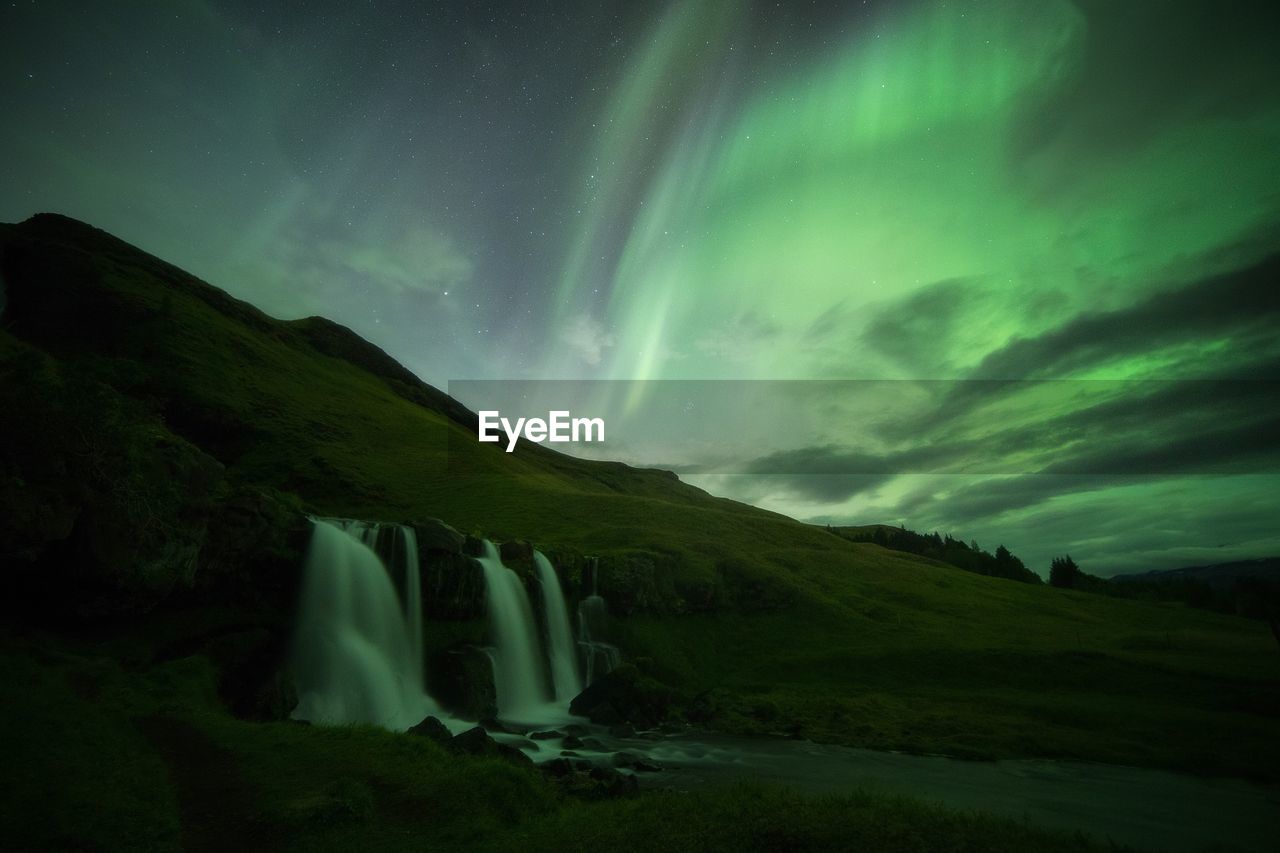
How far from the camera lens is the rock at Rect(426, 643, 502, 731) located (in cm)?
3809

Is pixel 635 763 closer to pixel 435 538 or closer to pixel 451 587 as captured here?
pixel 451 587

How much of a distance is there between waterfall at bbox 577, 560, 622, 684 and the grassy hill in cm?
227

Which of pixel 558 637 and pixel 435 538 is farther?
pixel 558 637

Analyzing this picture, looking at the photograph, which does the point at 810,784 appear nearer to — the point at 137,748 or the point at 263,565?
the point at 137,748

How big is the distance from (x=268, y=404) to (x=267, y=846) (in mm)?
95805

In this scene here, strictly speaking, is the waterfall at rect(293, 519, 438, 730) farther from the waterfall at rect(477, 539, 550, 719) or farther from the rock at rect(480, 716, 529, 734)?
the waterfall at rect(477, 539, 550, 719)

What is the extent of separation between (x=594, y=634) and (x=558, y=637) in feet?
17.5

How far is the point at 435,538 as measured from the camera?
46.5 meters

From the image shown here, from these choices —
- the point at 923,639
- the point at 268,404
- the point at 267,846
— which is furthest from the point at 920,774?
the point at 268,404

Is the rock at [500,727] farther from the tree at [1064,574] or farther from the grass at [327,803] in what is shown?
the tree at [1064,574]

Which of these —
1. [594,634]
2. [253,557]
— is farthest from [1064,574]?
[253,557]

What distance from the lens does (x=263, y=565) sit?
35969 millimetres

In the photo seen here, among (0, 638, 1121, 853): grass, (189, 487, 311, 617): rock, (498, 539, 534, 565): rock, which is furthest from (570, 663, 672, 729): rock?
(0, 638, 1121, 853): grass

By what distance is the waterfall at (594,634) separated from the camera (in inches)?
2138
